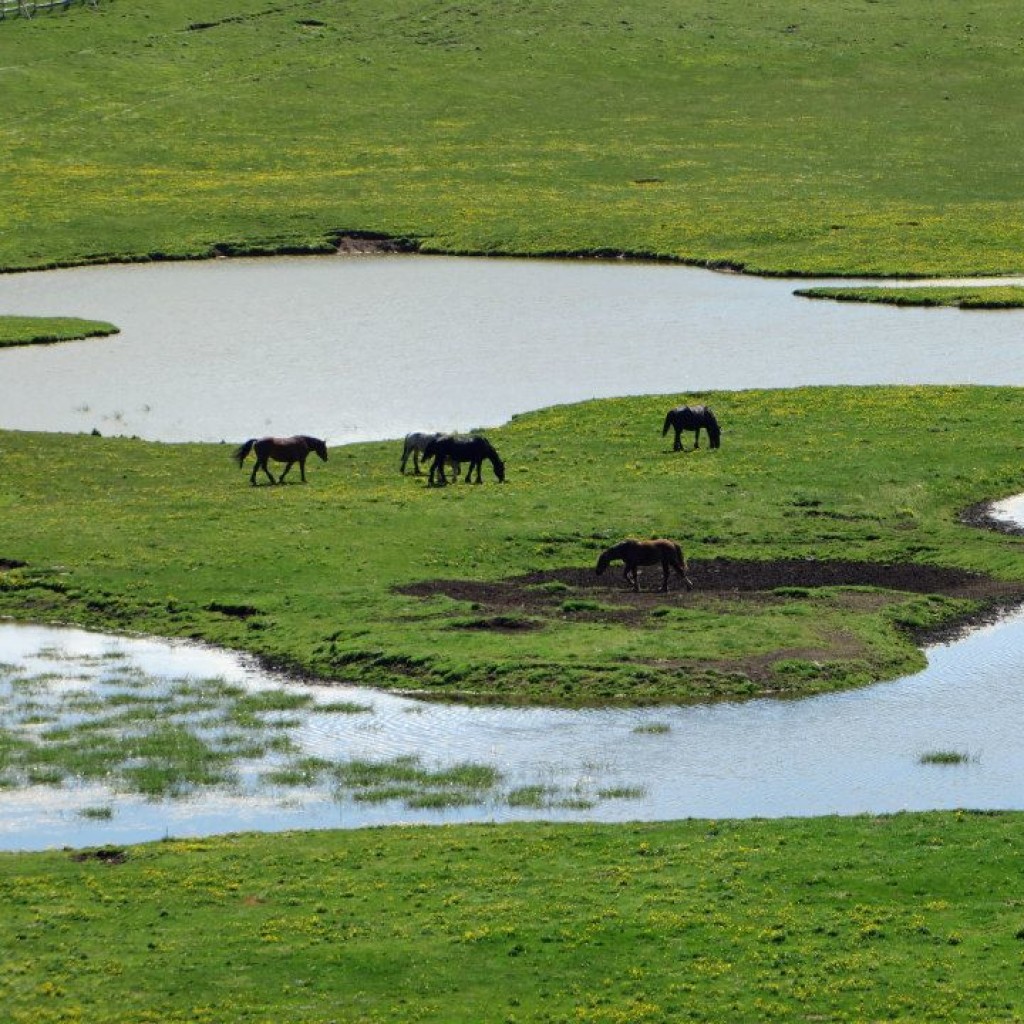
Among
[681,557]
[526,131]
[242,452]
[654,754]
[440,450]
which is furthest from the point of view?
[526,131]

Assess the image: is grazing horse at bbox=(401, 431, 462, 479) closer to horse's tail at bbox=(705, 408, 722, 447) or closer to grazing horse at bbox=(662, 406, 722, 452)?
grazing horse at bbox=(662, 406, 722, 452)

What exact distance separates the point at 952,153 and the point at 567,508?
7160 centimetres

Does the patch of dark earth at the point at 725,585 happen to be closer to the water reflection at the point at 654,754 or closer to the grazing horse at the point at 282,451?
the water reflection at the point at 654,754

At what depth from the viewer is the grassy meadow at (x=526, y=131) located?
96688 mm

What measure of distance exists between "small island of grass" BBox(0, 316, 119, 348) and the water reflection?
1508 inches

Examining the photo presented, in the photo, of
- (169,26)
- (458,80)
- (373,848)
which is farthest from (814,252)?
(373,848)

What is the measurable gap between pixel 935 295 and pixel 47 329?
33366 millimetres

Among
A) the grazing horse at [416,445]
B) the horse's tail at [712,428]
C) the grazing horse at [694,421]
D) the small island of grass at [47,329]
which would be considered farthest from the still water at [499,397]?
the horse's tail at [712,428]

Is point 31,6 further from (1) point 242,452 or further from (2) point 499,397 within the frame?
(1) point 242,452

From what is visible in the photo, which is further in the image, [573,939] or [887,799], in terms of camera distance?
[887,799]

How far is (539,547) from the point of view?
4356 centimetres

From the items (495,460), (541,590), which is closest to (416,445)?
(495,460)

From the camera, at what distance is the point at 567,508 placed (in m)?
46.3

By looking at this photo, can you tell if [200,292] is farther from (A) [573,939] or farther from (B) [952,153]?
(A) [573,939]
